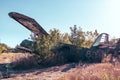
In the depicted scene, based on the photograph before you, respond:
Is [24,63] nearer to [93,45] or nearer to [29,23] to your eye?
[93,45]

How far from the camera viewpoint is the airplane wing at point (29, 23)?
2354 cm

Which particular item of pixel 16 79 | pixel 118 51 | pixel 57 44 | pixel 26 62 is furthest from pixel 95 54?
pixel 16 79

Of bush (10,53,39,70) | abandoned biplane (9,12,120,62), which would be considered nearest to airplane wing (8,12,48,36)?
abandoned biplane (9,12,120,62)

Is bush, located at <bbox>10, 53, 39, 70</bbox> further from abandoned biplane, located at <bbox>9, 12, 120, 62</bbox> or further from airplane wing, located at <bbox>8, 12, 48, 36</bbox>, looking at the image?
airplane wing, located at <bbox>8, 12, 48, 36</bbox>

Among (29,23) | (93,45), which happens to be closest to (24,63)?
(93,45)

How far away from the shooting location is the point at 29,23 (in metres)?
24.9

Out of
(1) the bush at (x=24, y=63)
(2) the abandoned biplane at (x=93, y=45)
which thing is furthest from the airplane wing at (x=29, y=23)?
(1) the bush at (x=24, y=63)

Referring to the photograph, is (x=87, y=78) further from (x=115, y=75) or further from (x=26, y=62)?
(x=26, y=62)

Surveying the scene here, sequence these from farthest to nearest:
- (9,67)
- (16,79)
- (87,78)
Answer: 1. (9,67)
2. (16,79)
3. (87,78)

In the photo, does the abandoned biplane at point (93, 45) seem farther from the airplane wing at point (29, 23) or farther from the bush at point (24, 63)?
the bush at point (24, 63)

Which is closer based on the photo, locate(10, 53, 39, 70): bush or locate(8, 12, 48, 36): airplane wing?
locate(10, 53, 39, 70): bush

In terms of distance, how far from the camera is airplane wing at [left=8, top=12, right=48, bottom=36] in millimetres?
23544

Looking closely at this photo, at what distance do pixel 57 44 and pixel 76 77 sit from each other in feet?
38.7

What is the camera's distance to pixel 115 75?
9.49 metres
